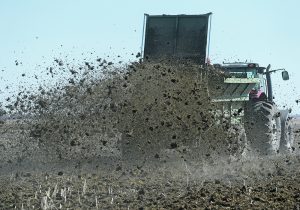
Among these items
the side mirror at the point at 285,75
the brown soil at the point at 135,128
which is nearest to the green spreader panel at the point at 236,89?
the brown soil at the point at 135,128

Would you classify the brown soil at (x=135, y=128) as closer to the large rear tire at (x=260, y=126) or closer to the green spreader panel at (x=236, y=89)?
the green spreader panel at (x=236, y=89)

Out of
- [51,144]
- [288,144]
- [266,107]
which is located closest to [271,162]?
[266,107]

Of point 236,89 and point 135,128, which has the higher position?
point 236,89

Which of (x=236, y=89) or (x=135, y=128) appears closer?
(x=135, y=128)

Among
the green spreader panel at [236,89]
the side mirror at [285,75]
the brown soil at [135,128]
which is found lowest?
the brown soil at [135,128]

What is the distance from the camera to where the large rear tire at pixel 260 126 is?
35.2 ft

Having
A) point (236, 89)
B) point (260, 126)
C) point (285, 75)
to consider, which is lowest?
point (260, 126)

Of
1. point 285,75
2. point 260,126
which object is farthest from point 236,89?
point 285,75

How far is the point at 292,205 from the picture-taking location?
5566 mm

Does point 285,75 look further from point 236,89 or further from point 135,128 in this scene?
point 135,128

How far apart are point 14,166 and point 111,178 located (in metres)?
2.24

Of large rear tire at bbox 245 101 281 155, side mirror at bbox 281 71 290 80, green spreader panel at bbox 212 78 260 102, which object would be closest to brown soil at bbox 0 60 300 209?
green spreader panel at bbox 212 78 260 102

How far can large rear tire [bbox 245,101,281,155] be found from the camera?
10.7 metres

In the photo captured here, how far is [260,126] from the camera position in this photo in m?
10.8
